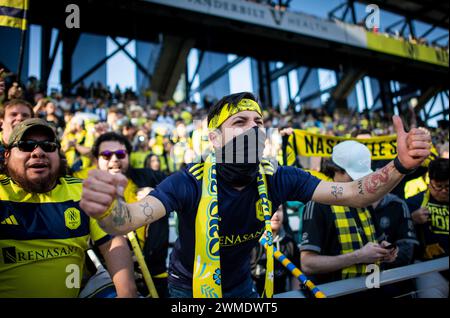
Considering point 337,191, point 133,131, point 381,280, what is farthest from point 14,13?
point 381,280

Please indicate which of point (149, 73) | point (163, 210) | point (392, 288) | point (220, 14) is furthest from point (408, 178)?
point (149, 73)

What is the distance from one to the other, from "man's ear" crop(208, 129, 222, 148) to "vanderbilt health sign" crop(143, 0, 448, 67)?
11.2 m

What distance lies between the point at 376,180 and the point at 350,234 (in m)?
1.04

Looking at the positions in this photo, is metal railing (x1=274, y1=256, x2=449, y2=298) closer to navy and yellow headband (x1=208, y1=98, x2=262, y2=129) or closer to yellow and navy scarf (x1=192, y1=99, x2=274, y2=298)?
yellow and navy scarf (x1=192, y1=99, x2=274, y2=298)

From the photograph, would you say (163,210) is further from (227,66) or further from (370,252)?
(227,66)

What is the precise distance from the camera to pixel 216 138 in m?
2.13

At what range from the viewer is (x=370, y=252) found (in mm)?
2617

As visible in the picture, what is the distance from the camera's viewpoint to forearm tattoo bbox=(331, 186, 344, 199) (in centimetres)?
204

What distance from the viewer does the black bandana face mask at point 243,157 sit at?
198cm

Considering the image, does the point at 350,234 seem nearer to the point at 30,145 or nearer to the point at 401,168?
the point at 401,168

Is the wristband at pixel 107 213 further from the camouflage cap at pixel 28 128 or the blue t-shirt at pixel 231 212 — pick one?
the camouflage cap at pixel 28 128

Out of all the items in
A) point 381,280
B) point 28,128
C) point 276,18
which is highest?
A: point 276,18

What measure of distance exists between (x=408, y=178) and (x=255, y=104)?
11.5ft

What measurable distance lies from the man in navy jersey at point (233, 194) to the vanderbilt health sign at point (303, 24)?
1137 centimetres
